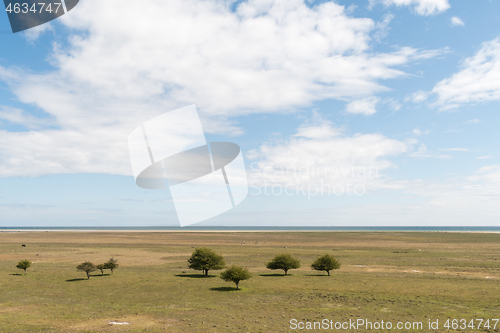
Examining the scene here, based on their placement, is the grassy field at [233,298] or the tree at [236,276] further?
the tree at [236,276]

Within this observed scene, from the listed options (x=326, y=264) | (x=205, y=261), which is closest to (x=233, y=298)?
(x=205, y=261)

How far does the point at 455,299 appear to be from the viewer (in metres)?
33.0

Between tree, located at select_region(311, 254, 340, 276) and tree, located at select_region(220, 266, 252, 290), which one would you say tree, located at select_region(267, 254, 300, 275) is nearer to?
tree, located at select_region(311, 254, 340, 276)

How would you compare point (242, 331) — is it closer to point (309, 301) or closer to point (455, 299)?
point (309, 301)

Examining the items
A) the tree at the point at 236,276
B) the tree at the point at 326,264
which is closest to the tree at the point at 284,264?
the tree at the point at 326,264

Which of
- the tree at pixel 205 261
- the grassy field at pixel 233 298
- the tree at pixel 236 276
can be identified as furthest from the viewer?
the tree at pixel 205 261

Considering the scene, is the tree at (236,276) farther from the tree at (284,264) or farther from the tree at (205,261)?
the tree at (284,264)

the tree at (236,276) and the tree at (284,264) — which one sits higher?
the tree at (236,276)

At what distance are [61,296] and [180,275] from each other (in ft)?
59.8

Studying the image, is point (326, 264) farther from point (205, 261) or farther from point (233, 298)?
point (233, 298)

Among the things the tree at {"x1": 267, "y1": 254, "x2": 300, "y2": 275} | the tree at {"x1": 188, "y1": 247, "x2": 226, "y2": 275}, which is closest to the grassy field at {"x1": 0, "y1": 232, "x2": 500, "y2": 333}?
the tree at {"x1": 188, "y1": 247, "x2": 226, "y2": 275}

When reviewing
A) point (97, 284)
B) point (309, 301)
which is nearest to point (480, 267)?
point (309, 301)

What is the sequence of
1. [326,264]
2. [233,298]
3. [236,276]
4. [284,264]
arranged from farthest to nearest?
[284,264] < [326,264] < [236,276] < [233,298]

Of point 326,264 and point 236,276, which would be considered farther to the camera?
point 326,264
